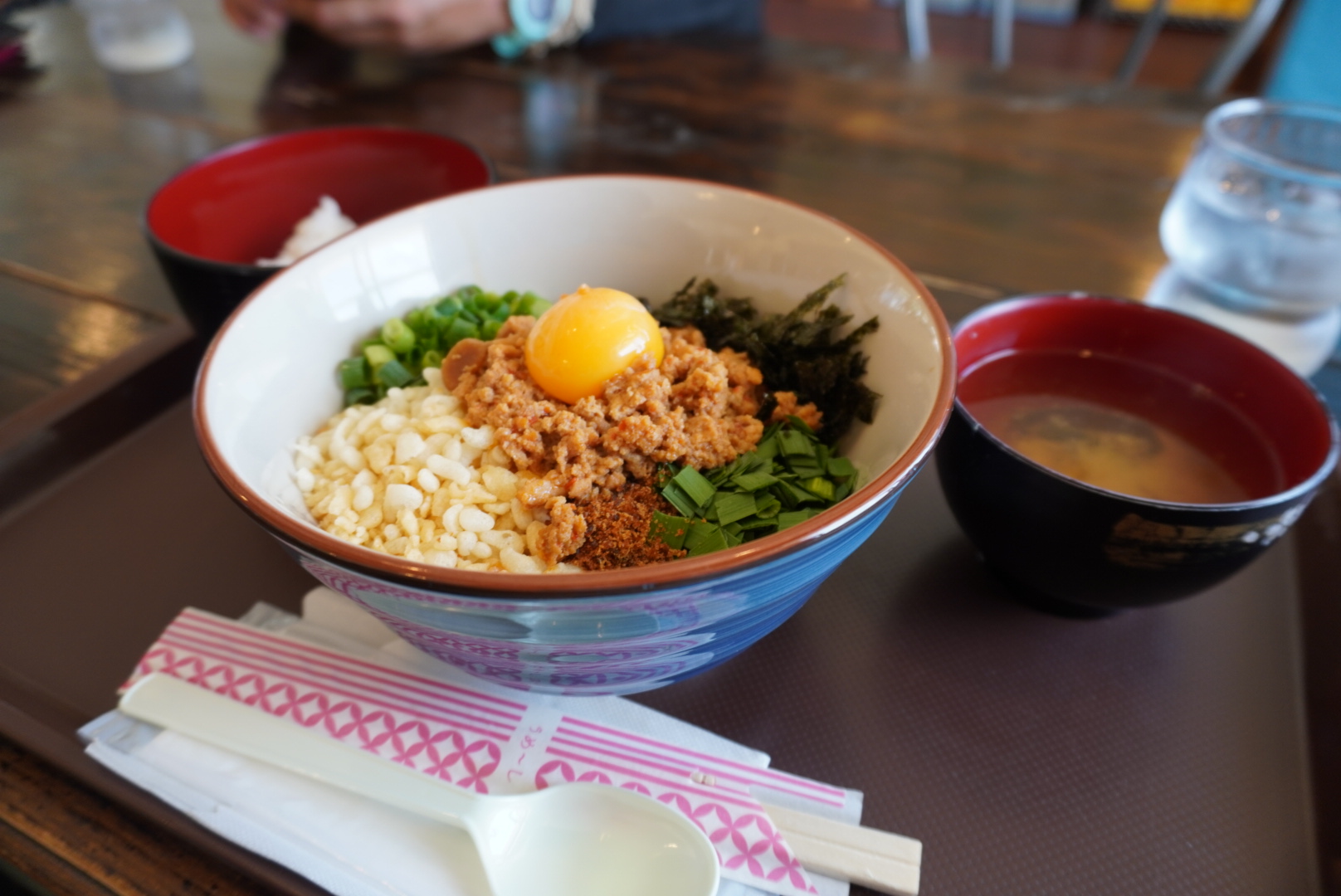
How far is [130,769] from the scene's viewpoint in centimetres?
95

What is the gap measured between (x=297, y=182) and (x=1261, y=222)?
2.10m

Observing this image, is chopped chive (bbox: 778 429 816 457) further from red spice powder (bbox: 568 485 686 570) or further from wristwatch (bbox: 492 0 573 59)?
wristwatch (bbox: 492 0 573 59)

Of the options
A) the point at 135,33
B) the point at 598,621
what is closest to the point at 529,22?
the point at 135,33

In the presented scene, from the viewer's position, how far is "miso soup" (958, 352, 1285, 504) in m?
1.20

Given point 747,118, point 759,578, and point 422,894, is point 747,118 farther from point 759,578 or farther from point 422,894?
point 422,894

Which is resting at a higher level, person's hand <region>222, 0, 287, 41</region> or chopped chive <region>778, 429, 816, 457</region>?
person's hand <region>222, 0, 287, 41</region>

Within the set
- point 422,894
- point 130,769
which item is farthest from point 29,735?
point 422,894

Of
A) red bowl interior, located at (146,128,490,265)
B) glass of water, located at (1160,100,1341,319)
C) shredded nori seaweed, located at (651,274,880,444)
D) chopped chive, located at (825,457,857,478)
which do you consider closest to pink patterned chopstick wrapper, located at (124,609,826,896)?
chopped chive, located at (825,457,857,478)

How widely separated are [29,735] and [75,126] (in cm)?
240

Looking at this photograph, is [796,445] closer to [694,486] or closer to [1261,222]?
[694,486]

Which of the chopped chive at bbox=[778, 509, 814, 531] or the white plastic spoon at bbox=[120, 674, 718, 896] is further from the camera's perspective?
the chopped chive at bbox=[778, 509, 814, 531]

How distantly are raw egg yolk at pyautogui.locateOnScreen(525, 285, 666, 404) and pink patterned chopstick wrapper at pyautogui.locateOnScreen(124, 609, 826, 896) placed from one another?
0.45 m

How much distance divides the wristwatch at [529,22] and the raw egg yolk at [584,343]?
2.13 meters

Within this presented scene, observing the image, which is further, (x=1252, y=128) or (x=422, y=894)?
(x=1252, y=128)
